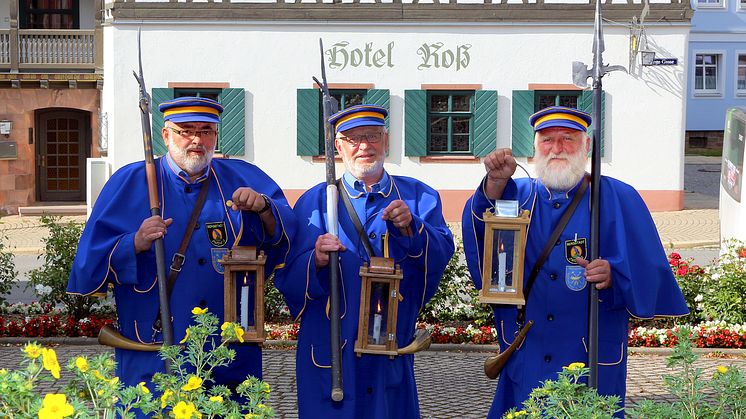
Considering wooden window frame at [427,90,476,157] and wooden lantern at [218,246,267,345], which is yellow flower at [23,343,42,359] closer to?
wooden lantern at [218,246,267,345]

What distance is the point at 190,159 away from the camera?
5.40 metres

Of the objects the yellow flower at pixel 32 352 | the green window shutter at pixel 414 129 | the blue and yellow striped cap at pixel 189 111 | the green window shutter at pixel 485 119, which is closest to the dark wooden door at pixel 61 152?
the green window shutter at pixel 414 129

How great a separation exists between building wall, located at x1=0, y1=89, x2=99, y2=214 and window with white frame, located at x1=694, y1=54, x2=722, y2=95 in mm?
22408

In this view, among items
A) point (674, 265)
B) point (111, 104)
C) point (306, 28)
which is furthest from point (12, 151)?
point (674, 265)

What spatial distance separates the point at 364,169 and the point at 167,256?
963mm

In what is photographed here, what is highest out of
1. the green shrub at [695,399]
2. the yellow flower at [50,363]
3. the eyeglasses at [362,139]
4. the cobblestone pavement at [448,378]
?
the eyeglasses at [362,139]

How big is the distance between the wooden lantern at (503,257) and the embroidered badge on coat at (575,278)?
1.02 ft

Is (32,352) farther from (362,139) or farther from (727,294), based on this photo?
(727,294)

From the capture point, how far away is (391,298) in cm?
508

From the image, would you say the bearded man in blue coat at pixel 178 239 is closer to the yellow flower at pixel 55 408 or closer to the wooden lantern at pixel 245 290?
the wooden lantern at pixel 245 290

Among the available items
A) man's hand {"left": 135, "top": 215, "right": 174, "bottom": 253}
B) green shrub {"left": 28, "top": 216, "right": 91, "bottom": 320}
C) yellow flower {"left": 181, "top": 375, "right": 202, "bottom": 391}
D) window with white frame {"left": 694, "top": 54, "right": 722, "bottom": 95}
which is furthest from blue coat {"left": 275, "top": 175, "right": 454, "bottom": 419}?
window with white frame {"left": 694, "top": 54, "right": 722, "bottom": 95}

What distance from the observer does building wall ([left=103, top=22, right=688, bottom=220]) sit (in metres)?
21.9

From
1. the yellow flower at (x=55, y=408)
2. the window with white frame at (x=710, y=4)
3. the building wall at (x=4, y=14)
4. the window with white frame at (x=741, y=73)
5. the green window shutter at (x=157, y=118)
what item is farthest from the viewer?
the window with white frame at (x=741, y=73)

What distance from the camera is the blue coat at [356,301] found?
5.24 m
